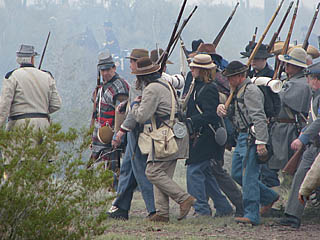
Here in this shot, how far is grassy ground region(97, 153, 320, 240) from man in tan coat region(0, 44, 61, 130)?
4.94 feet

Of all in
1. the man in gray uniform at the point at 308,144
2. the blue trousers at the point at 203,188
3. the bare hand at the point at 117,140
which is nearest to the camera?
the man in gray uniform at the point at 308,144

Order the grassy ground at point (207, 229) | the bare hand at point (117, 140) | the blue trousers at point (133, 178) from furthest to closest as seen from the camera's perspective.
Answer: the blue trousers at point (133, 178)
the bare hand at point (117, 140)
the grassy ground at point (207, 229)

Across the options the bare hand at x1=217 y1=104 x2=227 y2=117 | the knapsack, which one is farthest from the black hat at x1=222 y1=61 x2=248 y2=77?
the bare hand at x1=217 y1=104 x2=227 y2=117

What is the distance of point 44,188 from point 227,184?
13.4ft

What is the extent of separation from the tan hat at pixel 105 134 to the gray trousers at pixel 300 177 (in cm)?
232

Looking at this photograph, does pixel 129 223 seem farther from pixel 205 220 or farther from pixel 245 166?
pixel 245 166

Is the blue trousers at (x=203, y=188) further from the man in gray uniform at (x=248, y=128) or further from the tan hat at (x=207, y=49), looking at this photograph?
the tan hat at (x=207, y=49)

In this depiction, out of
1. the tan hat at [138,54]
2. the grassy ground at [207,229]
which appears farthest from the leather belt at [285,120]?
the tan hat at [138,54]

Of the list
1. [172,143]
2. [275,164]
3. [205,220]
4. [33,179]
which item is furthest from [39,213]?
[275,164]

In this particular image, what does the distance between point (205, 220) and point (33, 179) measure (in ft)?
11.7

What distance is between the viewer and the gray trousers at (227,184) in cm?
778

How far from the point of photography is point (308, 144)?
266 inches

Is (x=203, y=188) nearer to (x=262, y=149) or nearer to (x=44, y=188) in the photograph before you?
(x=262, y=149)

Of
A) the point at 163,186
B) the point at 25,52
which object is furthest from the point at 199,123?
the point at 25,52
